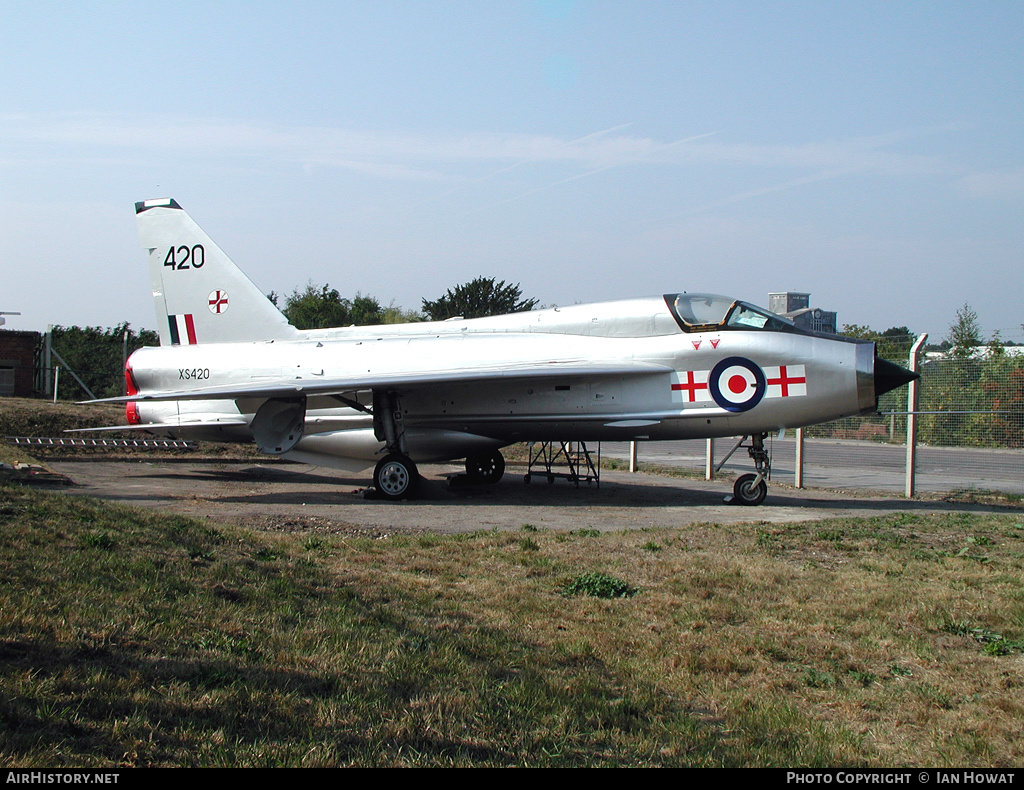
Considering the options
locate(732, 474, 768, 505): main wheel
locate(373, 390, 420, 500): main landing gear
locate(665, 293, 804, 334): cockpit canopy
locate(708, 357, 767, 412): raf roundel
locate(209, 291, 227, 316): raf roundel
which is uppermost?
locate(209, 291, 227, 316): raf roundel

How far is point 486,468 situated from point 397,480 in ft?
12.3

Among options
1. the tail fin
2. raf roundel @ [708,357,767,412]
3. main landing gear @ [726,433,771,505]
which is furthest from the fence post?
the tail fin

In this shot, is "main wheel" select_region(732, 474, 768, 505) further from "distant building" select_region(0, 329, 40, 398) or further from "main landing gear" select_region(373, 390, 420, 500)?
"distant building" select_region(0, 329, 40, 398)

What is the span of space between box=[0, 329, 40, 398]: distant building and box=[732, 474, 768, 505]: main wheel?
104ft

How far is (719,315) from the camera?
1330 cm

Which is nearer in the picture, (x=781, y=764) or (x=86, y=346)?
(x=781, y=764)

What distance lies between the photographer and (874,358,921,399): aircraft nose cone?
41.1 ft

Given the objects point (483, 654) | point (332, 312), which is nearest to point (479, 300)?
point (332, 312)

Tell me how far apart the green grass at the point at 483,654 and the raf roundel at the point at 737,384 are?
16.5 feet

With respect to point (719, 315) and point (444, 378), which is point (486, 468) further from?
point (719, 315)

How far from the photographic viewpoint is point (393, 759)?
125 inches
